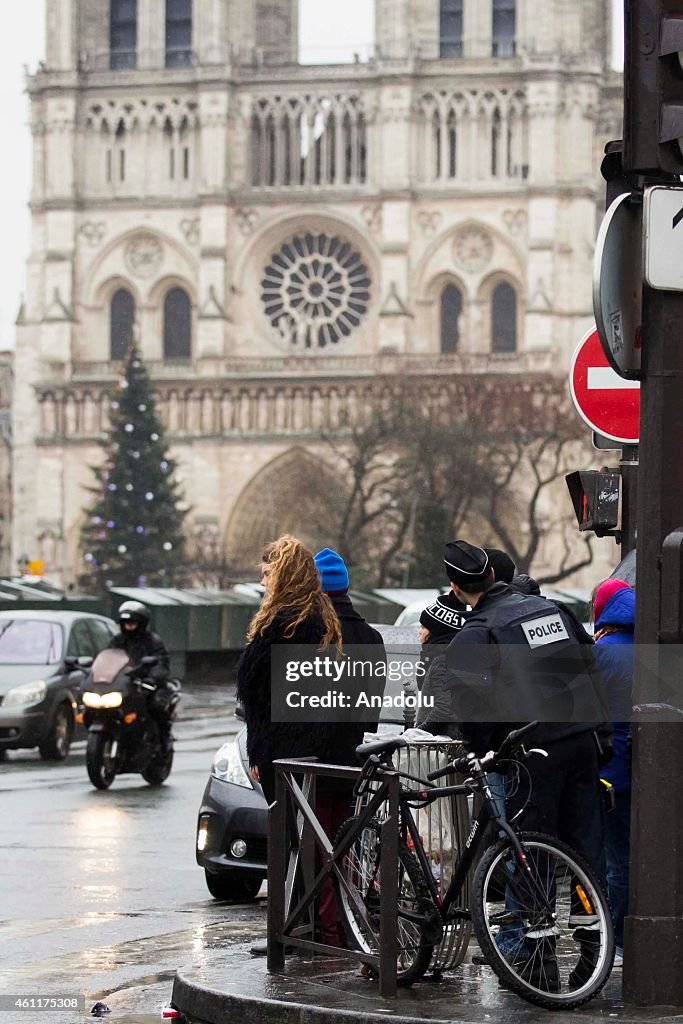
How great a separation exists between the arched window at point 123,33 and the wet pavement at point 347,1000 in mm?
71945

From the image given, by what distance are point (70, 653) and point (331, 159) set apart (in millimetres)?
55315

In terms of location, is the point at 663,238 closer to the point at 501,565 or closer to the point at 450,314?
the point at 501,565

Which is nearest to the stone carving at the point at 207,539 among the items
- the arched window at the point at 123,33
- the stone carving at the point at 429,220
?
the stone carving at the point at 429,220

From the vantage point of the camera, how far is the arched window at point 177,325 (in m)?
77.9

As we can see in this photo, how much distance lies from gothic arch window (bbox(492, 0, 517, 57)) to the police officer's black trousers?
69787 mm

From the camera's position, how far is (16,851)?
1383cm

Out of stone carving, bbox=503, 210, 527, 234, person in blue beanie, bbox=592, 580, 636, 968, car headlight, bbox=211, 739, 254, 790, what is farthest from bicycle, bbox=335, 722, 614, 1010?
stone carving, bbox=503, 210, 527, 234

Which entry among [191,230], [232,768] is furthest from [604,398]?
[191,230]

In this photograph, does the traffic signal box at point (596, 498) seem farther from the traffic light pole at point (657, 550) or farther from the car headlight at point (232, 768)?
the traffic light pole at point (657, 550)

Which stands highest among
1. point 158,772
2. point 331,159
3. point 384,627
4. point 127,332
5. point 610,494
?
point 331,159

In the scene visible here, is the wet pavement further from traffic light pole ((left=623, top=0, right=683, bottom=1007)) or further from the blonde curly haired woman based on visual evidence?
the blonde curly haired woman

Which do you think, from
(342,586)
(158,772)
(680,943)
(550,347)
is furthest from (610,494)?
(550,347)

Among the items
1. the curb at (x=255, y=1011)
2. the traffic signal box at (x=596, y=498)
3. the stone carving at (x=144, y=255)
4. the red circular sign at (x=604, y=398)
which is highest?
the stone carving at (x=144, y=255)

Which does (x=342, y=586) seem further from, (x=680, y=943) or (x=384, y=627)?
(x=384, y=627)
